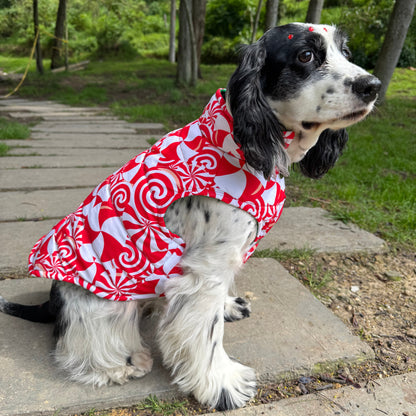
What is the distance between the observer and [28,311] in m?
2.04

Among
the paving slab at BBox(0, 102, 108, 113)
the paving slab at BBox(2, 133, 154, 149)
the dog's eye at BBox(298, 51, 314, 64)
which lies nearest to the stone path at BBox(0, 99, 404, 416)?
the paving slab at BBox(2, 133, 154, 149)

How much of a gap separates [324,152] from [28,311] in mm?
1729

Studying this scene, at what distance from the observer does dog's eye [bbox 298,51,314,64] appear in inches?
62.6

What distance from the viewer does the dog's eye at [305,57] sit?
1590mm

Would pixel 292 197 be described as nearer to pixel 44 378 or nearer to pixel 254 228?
pixel 254 228

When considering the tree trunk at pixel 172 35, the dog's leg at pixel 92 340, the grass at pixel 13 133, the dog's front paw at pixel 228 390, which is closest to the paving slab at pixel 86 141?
the grass at pixel 13 133

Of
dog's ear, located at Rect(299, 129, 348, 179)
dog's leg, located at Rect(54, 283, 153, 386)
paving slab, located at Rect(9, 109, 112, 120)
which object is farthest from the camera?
paving slab, located at Rect(9, 109, 112, 120)

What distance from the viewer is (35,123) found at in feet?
23.4

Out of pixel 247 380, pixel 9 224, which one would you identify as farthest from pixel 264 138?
pixel 9 224

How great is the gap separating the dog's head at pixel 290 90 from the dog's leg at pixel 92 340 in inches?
38.1

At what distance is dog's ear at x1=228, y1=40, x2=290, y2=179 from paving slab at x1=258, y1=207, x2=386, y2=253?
5.11ft

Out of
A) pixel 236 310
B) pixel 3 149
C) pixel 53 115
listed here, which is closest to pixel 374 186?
pixel 236 310

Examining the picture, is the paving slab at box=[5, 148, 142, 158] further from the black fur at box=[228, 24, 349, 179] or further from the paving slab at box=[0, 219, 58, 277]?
the black fur at box=[228, 24, 349, 179]

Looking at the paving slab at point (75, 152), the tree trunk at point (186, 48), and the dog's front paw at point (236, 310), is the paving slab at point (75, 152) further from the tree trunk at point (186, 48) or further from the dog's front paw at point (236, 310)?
the tree trunk at point (186, 48)
